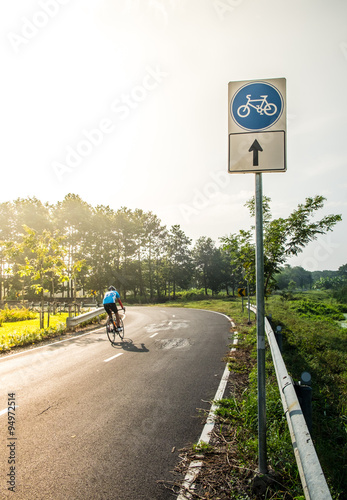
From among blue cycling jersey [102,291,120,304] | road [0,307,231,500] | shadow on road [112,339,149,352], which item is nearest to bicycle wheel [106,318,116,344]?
shadow on road [112,339,149,352]

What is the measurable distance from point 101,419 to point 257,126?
4.43 meters

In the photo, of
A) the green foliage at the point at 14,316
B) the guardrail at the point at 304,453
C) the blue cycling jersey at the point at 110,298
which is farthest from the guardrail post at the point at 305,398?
the green foliage at the point at 14,316

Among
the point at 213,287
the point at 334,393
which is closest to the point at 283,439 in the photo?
the point at 334,393

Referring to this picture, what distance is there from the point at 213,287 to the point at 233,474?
2811 inches

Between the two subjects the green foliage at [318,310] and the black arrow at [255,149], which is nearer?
the black arrow at [255,149]

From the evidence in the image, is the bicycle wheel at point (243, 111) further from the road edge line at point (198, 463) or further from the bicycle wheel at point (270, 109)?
the road edge line at point (198, 463)

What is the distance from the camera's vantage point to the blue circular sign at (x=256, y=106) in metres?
2.99

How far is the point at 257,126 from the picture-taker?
300cm

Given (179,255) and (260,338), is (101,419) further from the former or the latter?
(179,255)

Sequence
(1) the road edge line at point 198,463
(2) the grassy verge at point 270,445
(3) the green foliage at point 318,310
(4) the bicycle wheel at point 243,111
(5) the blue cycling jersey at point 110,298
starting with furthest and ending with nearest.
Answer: (3) the green foliage at point 318,310
(5) the blue cycling jersey at point 110,298
(4) the bicycle wheel at point 243,111
(1) the road edge line at point 198,463
(2) the grassy verge at point 270,445

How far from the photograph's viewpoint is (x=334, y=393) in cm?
536

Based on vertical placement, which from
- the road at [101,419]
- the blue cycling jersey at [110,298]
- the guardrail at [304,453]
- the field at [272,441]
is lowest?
the road at [101,419]

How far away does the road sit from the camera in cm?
312

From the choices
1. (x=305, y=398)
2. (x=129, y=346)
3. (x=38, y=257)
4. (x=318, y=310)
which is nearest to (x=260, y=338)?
(x=305, y=398)
